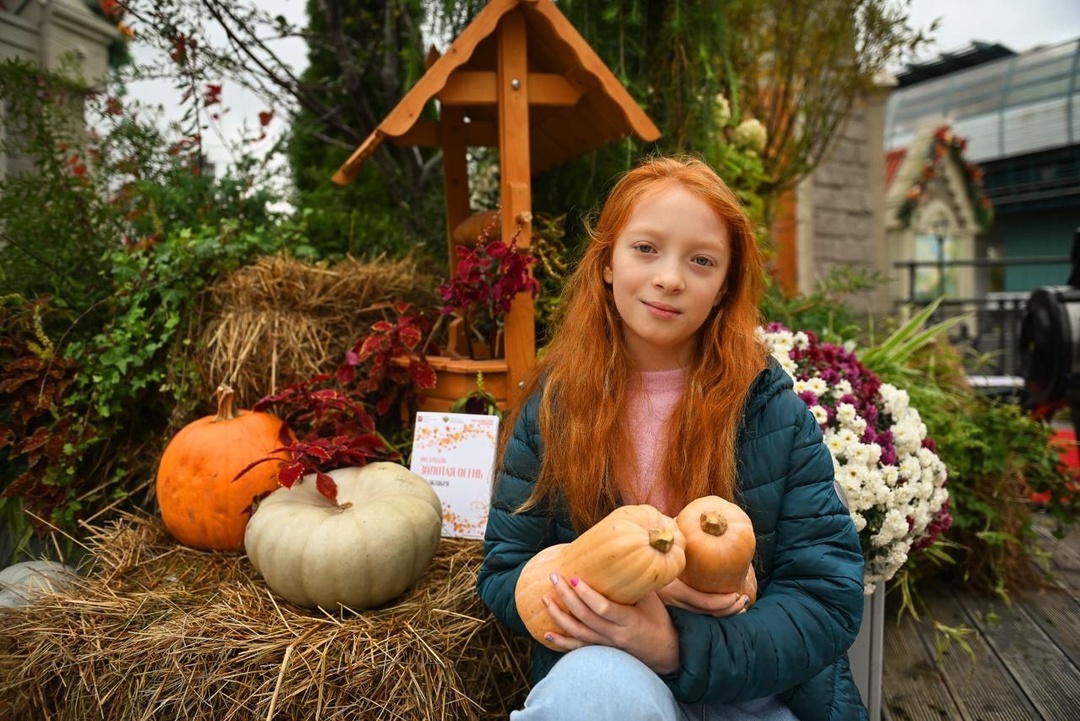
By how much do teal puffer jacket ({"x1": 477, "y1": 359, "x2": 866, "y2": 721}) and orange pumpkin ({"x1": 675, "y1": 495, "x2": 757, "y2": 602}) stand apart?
0.07 m

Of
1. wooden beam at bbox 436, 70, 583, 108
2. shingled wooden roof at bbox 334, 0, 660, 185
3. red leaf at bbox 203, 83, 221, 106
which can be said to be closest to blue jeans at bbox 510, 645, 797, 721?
shingled wooden roof at bbox 334, 0, 660, 185

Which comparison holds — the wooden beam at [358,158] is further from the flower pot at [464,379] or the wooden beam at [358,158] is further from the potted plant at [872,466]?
the potted plant at [872,466]

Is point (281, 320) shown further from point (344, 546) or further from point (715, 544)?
point (715, 544)

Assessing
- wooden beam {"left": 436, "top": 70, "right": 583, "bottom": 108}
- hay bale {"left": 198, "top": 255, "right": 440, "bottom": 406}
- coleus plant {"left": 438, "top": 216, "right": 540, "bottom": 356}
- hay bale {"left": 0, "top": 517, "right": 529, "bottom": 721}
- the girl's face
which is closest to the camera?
the girl's face

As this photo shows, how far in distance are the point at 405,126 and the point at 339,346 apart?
809 mm

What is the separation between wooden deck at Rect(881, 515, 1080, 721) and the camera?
6.37 ft

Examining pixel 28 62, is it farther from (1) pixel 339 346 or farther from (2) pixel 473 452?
(2) pixel 473 452

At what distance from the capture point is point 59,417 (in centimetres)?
212

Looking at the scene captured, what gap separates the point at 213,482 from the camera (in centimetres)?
191

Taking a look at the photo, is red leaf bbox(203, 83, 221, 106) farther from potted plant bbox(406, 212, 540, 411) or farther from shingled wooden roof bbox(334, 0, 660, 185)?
potted plant bbox(406, 212, 540, 411)

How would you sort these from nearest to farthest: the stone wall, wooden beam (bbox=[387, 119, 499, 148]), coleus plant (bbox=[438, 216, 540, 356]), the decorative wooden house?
coleus plant (bbox=[438, 216, 540, 356]), wooden beam (bbox=[387, 119, 499, 148]), the stone wall, the decorative wooden house

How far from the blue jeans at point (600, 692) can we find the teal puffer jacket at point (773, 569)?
87 millimetres

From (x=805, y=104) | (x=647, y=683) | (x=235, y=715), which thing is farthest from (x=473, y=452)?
(x=805, y=104)

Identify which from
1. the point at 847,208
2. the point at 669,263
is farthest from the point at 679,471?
the point at 847,208
